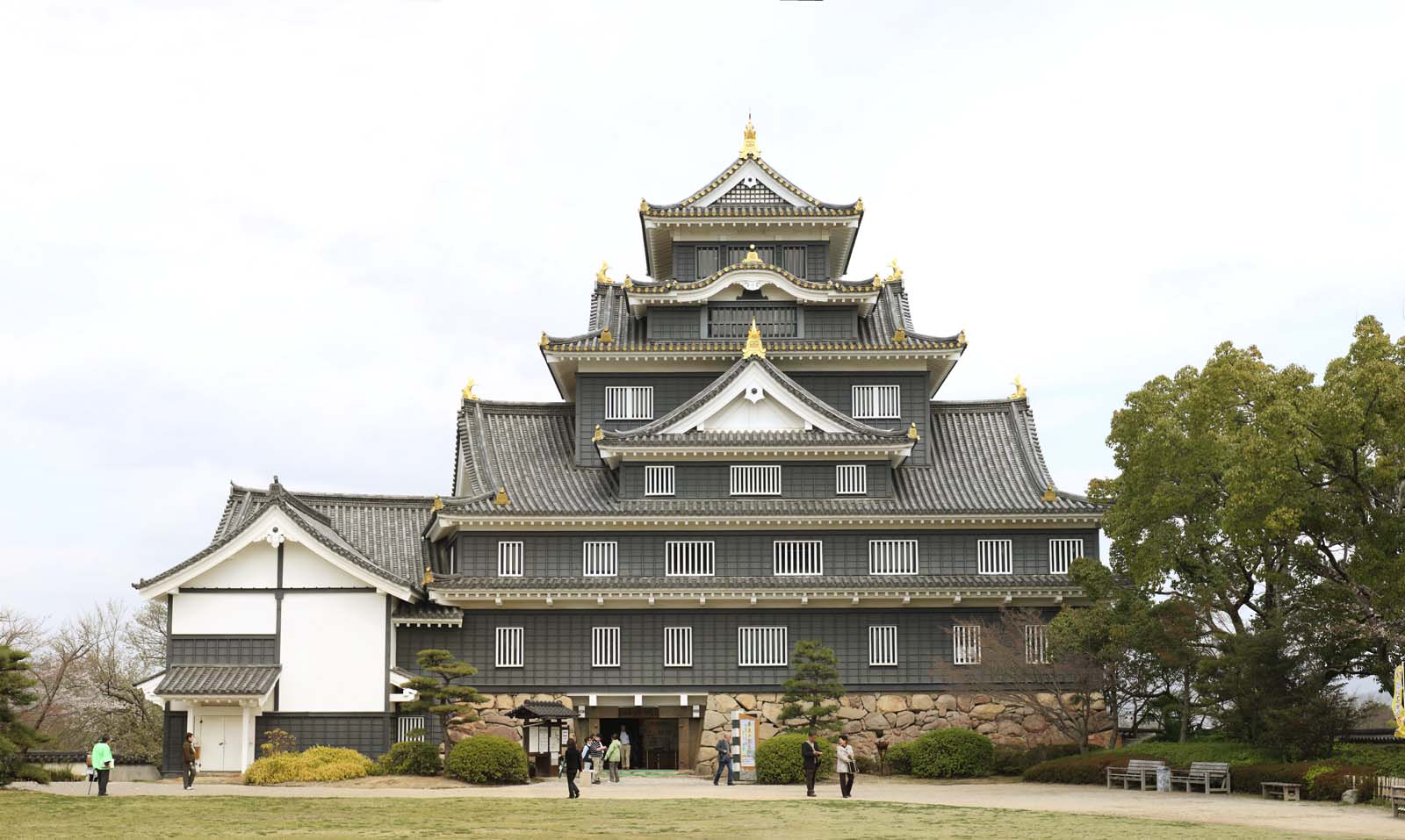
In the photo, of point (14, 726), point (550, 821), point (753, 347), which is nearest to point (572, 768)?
point (550, 821)

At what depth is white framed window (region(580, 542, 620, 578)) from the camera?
44688 mm

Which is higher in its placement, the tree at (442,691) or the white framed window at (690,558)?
the white framed window at (690,558)

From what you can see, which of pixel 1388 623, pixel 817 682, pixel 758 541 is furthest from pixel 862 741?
pixel 1388 623

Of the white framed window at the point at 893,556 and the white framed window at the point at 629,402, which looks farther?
the white framed window at the point at 629,402

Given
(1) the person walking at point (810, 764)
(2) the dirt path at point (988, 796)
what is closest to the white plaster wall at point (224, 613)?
(2) the dirt path at point (988, 796)

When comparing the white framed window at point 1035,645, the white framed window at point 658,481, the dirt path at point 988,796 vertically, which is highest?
the white framed window at point 658,481

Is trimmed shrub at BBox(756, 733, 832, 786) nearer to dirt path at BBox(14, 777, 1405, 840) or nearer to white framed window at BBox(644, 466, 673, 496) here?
dirt path at BBox(14, 777, 1405, 840)

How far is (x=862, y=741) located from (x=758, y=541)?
255 inches

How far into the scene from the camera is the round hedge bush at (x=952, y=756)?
40312 millimetres

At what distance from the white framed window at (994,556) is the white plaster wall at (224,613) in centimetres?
2027

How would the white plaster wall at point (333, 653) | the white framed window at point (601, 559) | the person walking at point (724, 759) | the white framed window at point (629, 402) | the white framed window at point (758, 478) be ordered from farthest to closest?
the white framed window at point (629, 402) → the white framed window at point (758, 478) → the white framed window at point (601, 559) → the white plaster wall at point (333, 653) → the person walking at point (724, 759)

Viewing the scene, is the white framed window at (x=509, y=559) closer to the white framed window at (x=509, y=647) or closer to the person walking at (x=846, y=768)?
the white framed window at (x=509, y=647)

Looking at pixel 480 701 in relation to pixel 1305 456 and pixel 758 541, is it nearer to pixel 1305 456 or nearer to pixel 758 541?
pixel 758 541

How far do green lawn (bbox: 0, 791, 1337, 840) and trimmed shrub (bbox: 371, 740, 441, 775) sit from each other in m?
6.43
